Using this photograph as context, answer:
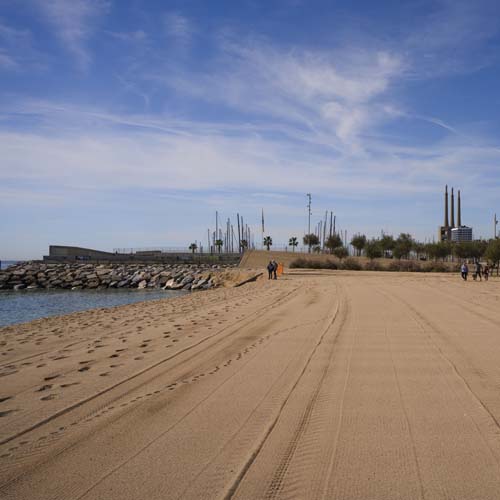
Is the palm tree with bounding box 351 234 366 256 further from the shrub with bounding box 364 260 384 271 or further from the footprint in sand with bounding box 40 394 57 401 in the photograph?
the footprint in sand with bounding box 40 394 57 401

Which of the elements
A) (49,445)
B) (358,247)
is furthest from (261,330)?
(358,247)

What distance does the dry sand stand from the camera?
3.88 meters

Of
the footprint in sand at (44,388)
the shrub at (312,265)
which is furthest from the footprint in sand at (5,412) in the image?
the shrub at (312,265)

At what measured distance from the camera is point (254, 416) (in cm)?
534

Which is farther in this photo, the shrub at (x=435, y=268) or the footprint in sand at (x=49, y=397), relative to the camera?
the shrub at (x=435, y=268)

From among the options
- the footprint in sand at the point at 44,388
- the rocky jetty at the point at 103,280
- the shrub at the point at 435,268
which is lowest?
the rocky jetty at the point at 103,280

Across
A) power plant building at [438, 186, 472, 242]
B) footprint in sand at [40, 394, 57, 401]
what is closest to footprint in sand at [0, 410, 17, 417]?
footprint in sand at [40, 394, 57, 401]

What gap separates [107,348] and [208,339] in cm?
198

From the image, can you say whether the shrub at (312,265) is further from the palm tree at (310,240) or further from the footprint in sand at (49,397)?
the footprint in sand at (49,397)

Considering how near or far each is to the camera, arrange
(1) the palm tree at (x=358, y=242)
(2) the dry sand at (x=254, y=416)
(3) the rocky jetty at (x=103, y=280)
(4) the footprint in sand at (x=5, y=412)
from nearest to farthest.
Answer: (2) the dry sand at (x=254, y=416), (4) the footprint in sand at (x=5, y=412), (3) the rocky jetty at (x=103, y=280), (1) the palm tree at (x=358, y=242)

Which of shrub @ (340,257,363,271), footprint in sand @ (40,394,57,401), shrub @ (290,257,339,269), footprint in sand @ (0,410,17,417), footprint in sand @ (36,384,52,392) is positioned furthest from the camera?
shrub @ (290,257,339,269)

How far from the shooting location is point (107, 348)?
945cm

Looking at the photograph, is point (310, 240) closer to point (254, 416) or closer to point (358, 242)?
point (358, 242)

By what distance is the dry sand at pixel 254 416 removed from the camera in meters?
3.88
